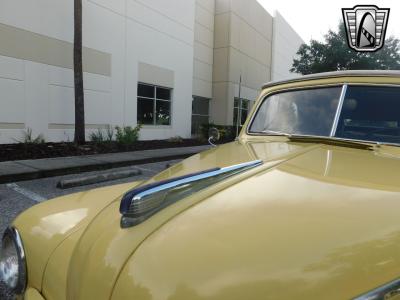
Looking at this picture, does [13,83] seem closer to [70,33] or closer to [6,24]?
[6,24]

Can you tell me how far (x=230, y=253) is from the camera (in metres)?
1.05

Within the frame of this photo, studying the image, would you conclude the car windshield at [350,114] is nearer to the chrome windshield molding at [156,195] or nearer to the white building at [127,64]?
the chrome windshield molding at [156,195]

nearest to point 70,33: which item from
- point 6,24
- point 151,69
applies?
point 6,24

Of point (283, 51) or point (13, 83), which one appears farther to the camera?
point (283, 51)

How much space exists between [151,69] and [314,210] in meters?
15.6

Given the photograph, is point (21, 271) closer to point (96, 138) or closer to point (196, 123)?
point (96, 138)

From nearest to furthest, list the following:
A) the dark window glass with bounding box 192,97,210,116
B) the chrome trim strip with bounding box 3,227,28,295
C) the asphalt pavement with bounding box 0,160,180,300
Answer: the chrome trim strip with bounding box 3,227,28,295, the asphalt pavement with bounding box 0,160,180,300, the dark window glass with bounding box 192,97,210,116

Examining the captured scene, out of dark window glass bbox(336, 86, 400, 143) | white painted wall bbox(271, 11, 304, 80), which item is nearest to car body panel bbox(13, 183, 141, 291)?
dark window glass bbox(336, 86, 400, 143)

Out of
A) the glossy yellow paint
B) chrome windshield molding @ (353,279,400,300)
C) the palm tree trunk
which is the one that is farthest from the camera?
the palm tree trunk

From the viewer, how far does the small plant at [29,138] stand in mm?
10734

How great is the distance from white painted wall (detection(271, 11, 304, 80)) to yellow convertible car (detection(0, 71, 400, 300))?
27784mm

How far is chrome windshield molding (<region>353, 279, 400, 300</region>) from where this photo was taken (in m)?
0.97

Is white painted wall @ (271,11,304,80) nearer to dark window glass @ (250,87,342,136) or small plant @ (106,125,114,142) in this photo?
small plant @ (106,125,114,142)

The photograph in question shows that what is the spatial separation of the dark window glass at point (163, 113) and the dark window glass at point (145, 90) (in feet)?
2.29
